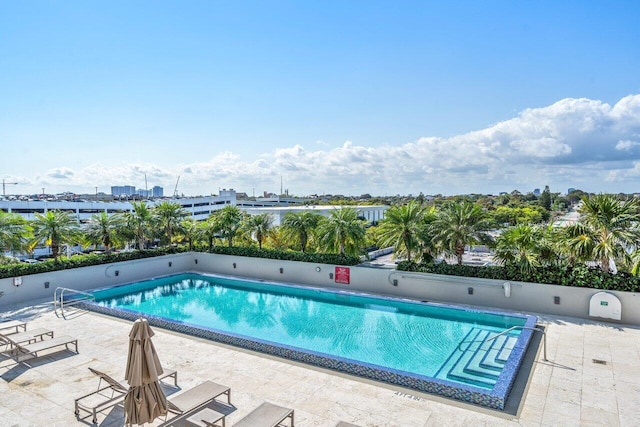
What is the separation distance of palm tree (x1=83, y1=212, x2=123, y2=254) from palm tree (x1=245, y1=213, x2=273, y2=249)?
248 inches

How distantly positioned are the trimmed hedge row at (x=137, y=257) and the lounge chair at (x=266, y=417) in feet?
37.2

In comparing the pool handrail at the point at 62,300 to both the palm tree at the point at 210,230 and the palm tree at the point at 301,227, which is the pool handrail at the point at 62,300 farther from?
the palm tree at the point at 301,227

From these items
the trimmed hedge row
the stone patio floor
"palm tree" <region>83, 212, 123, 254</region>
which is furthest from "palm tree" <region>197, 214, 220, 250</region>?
the stone patio floor

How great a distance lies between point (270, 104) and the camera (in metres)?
22.4

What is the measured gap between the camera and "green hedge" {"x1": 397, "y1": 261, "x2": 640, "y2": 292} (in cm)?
1206

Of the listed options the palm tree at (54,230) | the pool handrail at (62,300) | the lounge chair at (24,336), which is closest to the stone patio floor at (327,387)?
the lounge chair at (24,336)

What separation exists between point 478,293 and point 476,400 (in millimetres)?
7745

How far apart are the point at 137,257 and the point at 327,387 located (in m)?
15.3

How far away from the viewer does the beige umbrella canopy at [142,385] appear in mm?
5375

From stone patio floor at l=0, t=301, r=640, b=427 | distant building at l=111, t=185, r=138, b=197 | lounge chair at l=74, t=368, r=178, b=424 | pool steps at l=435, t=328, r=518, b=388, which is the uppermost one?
distant building at l=111, t=185, r=138, b=197

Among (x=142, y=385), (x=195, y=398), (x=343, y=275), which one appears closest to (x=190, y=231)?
(x=343, y=275)

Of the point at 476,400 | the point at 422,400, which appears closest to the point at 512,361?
the point at 476,400

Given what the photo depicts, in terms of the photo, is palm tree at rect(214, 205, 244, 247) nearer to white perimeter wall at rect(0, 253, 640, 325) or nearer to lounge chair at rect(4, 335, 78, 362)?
white perimeter wall at rect(0, 253, 640, 325)

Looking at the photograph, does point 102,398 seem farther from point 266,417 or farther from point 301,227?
point 301,227
